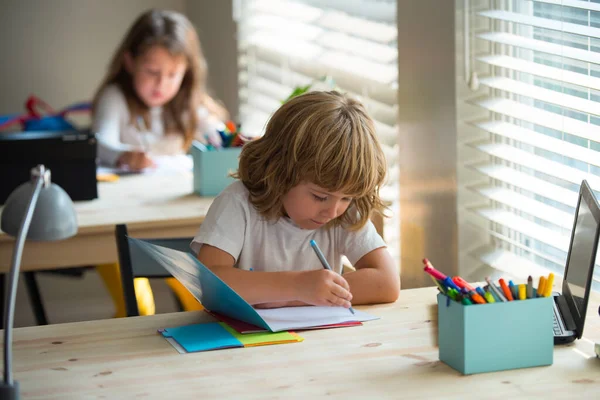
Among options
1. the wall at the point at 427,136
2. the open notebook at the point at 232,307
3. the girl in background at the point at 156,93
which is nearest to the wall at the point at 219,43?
the girl in background at the point at 156,93

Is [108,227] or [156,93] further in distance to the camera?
[156,93]

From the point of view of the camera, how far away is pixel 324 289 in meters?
1.43

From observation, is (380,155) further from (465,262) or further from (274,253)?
(465,262)

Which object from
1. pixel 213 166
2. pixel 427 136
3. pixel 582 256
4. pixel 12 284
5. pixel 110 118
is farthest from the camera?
pixel 110 118

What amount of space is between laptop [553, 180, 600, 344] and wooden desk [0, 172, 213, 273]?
1190 mm

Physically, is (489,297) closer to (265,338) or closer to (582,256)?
(582,256)

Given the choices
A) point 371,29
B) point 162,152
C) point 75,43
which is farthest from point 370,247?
point 75,43

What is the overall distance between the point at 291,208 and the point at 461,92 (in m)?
0.64

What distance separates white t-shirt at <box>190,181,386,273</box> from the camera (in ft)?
5.40

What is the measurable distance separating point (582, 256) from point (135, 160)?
82.3 inches

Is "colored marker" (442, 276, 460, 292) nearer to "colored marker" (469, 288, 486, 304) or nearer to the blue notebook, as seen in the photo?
"colored marker" (469, 288, 486, 304)

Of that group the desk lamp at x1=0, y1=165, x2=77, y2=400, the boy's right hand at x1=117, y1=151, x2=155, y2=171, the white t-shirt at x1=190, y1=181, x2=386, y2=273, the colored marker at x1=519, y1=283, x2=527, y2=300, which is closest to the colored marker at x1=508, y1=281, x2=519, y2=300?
the colored marker at x1=519, y1=283, x2=527, y2=300

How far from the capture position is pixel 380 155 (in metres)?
1.60

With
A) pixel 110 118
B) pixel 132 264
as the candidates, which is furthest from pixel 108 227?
pixel 110 118
